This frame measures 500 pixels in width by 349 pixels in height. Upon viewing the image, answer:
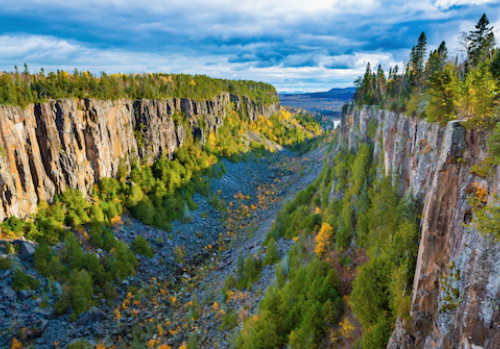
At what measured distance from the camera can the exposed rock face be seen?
5347 cm

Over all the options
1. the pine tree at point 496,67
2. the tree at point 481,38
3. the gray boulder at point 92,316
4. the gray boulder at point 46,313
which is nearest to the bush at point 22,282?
the gray boulder at point 46,313

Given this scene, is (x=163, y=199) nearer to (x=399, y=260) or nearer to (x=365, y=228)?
(x=365, y=228)

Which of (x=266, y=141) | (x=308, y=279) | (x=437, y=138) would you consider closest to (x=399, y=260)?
(x=437, y=138)

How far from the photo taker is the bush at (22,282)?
44.2m

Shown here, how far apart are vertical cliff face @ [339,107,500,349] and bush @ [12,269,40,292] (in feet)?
175

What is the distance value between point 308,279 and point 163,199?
56507 millimetres

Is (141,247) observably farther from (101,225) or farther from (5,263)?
(5,263)

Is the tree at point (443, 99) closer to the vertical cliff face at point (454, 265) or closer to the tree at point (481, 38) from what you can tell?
the vertical cliff face at point (454, 265)

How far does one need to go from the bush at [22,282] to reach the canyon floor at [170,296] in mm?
877

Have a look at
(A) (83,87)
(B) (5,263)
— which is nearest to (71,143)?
(A) (83,87)

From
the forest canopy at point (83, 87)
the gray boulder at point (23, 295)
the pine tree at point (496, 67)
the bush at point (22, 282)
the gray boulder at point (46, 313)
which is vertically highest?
the forest canopy at point (83, 87)

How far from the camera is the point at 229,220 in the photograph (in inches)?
3669

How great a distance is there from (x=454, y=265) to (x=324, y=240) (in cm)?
3713

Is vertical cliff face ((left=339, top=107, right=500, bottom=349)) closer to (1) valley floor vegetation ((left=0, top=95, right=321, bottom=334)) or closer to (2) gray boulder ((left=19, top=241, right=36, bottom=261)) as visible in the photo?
(1) valley floor vegetation ((left=0, top=95, right=321, bottom=334))
